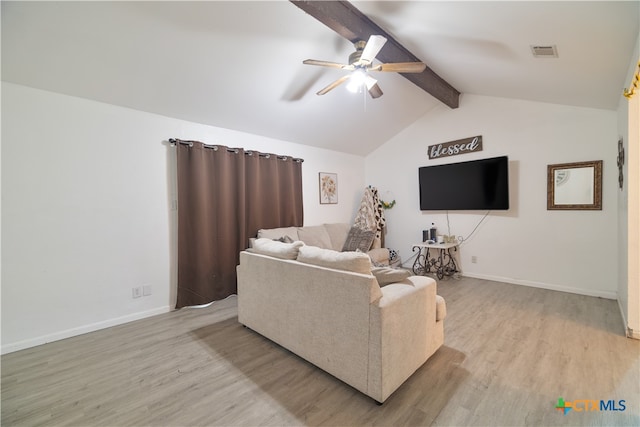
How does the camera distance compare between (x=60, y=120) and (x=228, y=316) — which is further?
(x=228, y=316)

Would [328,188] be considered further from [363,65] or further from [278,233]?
[363,65]

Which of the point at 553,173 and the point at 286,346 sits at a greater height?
the point at 553,173

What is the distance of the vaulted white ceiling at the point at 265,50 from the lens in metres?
2.00

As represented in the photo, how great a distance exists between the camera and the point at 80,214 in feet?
8.90

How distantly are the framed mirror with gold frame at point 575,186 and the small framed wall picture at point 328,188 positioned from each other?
3241 mm

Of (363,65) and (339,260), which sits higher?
(363,65)

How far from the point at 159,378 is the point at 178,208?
1886 millimetres

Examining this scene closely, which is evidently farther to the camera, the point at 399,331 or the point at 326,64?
the point at 326,64

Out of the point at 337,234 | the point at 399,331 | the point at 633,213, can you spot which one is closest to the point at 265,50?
the point at 399,331

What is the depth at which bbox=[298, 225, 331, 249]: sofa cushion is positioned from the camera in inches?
166

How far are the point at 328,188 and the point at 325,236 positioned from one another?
1.09 m

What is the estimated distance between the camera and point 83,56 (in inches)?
91.1

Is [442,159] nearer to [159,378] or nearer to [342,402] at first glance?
[342,402]

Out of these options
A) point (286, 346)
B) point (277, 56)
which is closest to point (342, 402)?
point (286, 346)
